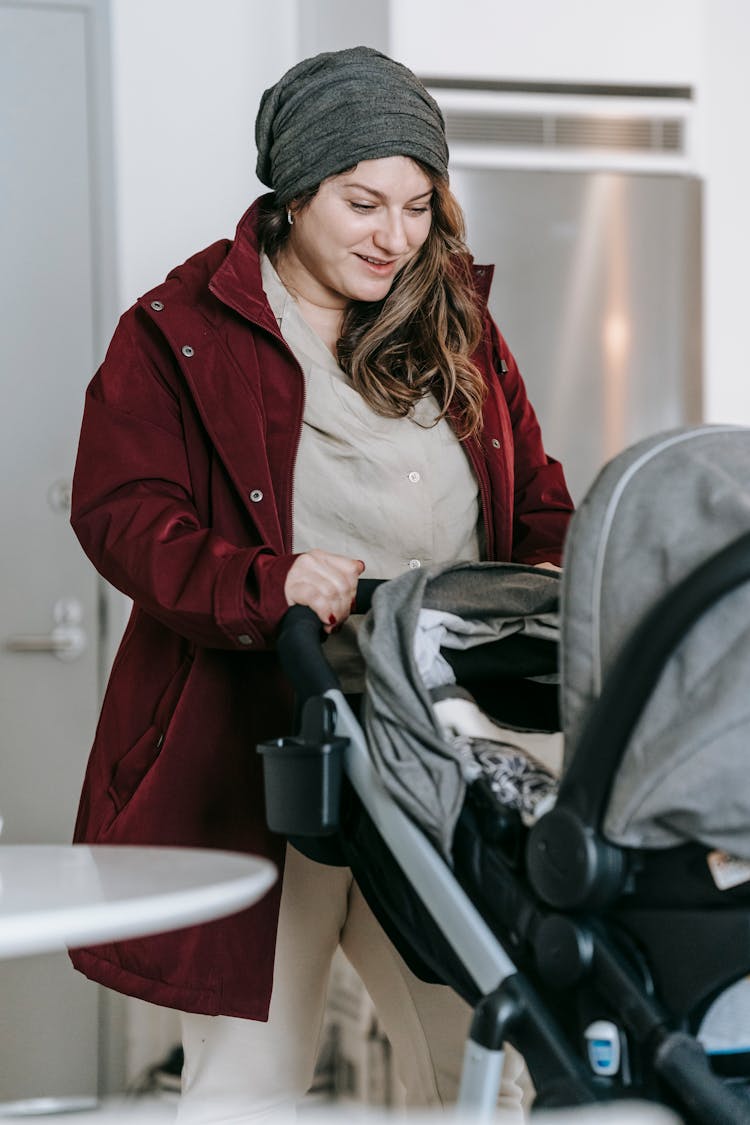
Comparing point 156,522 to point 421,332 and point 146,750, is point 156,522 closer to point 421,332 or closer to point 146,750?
point 146,750

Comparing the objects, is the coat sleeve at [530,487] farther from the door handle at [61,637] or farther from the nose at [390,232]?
the door handle at [61,637]

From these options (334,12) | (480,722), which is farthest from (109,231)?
(480,722)

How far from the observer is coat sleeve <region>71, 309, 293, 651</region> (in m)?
1.50

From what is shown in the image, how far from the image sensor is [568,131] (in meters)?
2.98

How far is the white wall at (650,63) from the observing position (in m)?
2.82

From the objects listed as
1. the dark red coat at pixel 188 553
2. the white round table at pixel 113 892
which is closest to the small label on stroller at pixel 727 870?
the white round table at pixel 113 892

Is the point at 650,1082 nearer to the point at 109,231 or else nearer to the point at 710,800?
the point at 710,800

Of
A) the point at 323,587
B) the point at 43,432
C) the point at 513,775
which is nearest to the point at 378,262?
the point at 323,587

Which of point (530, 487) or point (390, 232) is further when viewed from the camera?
point (530, 487)

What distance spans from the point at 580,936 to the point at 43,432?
2205 millimetres

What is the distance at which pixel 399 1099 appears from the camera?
270cm

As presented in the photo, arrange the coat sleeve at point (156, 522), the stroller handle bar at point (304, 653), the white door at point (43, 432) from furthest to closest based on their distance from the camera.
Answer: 1. the white door at point (43, 432)
2. the coat sleeve at point (156, 522)
3. the stroller handle bar at point (304, 653)

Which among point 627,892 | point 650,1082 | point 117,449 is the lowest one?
point 650,1082

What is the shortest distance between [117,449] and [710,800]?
0.87 meters
